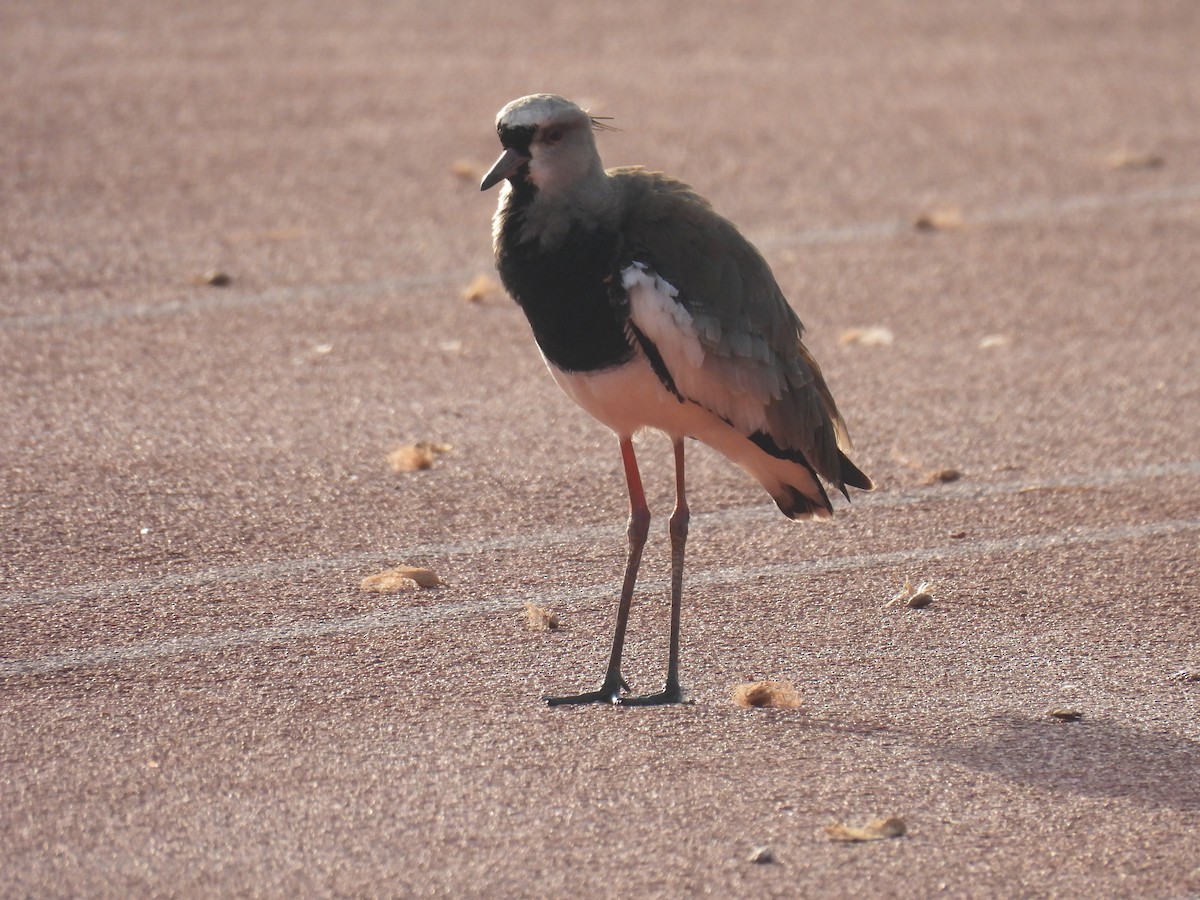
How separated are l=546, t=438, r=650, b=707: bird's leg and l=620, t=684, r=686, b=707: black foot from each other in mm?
29

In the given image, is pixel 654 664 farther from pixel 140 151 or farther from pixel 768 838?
pixel 140 151

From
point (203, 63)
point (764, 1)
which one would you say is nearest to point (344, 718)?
point (203, 63)

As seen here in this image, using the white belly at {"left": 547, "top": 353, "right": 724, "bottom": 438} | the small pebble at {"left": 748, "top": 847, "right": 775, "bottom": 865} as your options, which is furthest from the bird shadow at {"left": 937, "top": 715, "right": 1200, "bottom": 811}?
the white belly at {"left": 547, "top": 353, "right": 724, "bottom": 438}

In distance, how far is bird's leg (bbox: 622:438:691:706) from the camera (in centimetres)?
479

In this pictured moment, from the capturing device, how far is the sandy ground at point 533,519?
410 centimetres

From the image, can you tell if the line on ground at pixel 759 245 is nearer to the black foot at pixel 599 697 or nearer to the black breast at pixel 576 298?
the black breast at pixel 576 298

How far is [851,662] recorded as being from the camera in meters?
5.05

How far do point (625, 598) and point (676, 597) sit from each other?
145 mm

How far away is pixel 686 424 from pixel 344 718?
4.18 feet

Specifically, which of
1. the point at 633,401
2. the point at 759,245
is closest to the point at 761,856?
the point at 633,401

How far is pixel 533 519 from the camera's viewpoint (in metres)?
6.12

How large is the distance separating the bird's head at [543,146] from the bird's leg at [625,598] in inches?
31.2

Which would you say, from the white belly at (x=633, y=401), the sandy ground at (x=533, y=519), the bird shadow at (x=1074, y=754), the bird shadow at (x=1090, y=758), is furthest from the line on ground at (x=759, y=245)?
the bird shadow at (x=1090, y=758)

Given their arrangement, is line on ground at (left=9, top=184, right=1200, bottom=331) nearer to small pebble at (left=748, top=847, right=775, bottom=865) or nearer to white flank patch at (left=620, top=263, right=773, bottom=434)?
white flank patch at (left=620, top=263, right=773, bottom=434)
